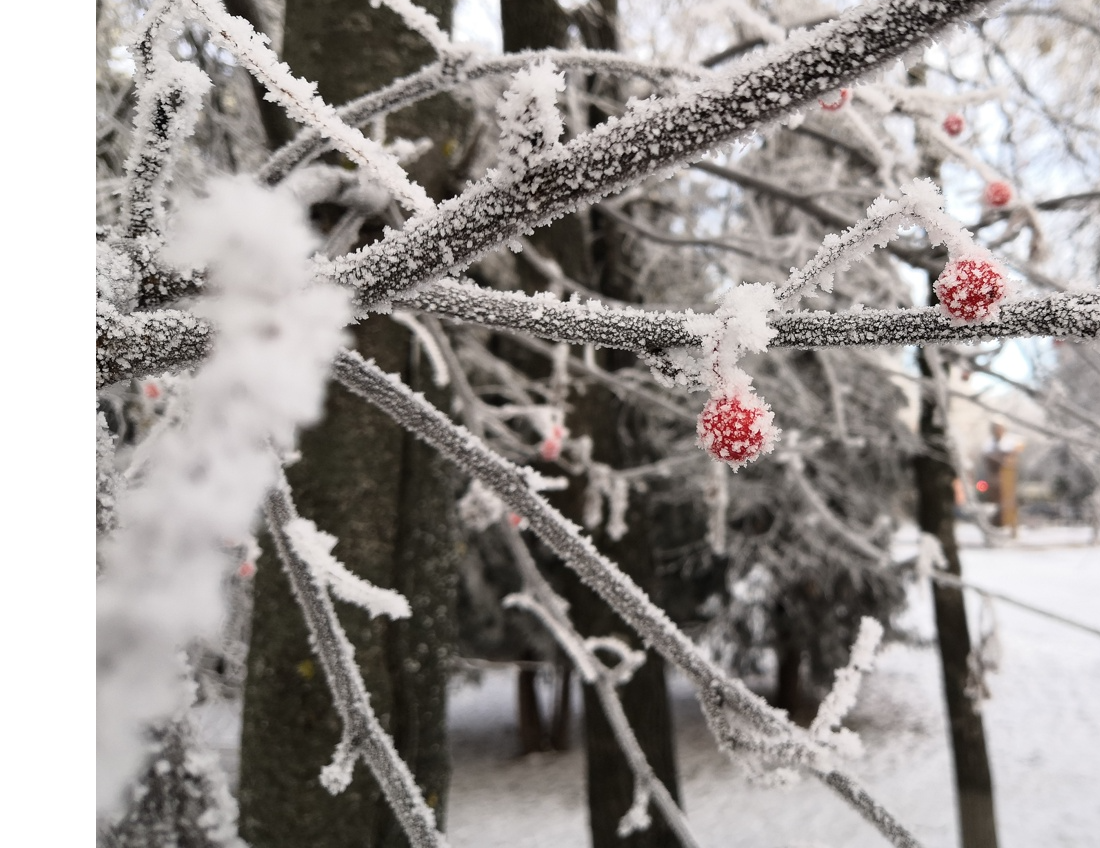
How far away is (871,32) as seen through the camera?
439 millimetres

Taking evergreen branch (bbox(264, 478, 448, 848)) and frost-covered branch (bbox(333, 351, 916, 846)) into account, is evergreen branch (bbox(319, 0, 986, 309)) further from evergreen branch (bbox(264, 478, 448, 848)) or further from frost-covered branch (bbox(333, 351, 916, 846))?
evergreen branch (bbox(264, 478, 448, 848))

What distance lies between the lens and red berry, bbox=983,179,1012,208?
1.72 m

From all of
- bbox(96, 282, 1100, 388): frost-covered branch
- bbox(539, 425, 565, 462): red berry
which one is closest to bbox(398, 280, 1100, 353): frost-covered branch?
bbox(96, 282, 1100, 388): frost-covered branch

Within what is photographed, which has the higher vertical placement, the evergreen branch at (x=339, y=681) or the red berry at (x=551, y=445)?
the red berry at (x=551, y=445)

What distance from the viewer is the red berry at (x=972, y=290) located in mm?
572

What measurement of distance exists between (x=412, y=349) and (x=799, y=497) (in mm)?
5832

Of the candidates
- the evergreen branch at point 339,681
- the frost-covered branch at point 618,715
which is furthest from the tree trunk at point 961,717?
the evergreen branch at point 339,681

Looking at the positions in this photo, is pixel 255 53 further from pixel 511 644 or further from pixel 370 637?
pixel 511 644

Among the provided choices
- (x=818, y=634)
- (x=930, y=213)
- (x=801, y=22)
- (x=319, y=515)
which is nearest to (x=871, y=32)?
(x=930, y=213)

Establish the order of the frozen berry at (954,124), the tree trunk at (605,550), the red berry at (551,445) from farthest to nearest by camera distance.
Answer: the tree trunk at (605,550), the red berry at (551,445), the frozen berry at (954,124)

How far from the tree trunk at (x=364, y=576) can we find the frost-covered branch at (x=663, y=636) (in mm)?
827

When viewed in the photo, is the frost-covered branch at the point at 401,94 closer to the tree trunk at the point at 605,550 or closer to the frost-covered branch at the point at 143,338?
the frost-covered branch at the point at 143,338
